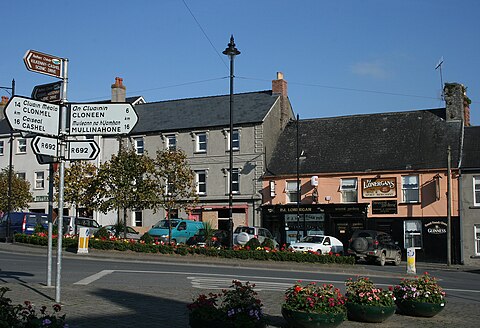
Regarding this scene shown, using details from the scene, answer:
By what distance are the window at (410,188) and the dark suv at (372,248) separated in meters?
6.00

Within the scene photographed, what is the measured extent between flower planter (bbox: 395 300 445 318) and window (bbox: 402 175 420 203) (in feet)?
93.4

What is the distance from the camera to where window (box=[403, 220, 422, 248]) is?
38.7 meters

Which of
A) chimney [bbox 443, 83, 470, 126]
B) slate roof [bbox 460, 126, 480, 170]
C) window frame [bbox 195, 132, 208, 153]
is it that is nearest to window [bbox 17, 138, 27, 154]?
window frame [bbox 195, 132, 208, 153]

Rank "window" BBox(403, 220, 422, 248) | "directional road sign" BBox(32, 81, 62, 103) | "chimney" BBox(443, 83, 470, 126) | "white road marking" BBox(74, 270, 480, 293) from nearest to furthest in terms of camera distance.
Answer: "directional road sign" BBox(32, 81, 62, 103), "white road marking" BBox(74, 270, 480, 293), "window" BBox(403, 220, 422, 248), "chimney" BBox(443, 83, 470, 126)

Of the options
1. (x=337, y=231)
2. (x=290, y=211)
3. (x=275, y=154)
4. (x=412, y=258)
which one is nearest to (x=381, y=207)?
(x=337, y=231)

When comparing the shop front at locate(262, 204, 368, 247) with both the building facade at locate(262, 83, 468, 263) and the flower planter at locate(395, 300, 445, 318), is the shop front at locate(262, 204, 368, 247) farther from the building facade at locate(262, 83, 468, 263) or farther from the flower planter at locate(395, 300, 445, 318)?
the flower planter at locate(395, 300, 445, 318)

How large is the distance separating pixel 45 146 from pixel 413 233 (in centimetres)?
3214

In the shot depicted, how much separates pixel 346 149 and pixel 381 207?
5.36m

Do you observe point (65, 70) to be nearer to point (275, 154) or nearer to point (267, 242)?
point (267, 242)

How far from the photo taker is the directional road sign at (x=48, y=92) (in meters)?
11.1

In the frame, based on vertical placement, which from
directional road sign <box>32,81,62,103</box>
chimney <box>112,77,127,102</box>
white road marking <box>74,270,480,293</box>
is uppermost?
chimney <box>112,77,127,102</box>

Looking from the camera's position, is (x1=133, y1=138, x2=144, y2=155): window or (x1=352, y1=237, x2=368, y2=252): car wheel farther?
(x1=133, y1=138, x2=144, y2=155): window

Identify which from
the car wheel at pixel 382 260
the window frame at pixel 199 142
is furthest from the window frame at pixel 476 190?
the window frame at pixel 199 142

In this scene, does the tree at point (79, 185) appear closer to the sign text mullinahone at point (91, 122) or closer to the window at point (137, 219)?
the window at point (137, 219)
